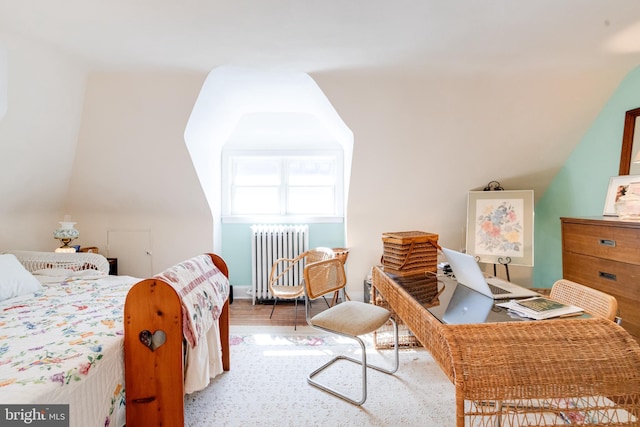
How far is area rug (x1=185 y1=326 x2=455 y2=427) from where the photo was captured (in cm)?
189

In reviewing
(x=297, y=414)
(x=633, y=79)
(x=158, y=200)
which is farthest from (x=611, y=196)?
(x=158, y=200)

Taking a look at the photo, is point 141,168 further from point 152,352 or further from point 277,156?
point 152,352

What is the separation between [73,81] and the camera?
2.71m

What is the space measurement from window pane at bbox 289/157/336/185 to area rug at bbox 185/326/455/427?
2039 millimetres

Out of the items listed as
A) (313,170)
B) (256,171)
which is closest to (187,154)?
(256,171)

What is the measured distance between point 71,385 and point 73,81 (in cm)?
249

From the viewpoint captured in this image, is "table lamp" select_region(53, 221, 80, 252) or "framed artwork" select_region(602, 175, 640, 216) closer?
"framed artwork" select_region(602, 175, 640, 216)

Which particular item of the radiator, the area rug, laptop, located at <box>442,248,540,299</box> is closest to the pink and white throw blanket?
the area rug

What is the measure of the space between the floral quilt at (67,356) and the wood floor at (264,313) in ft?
4.99

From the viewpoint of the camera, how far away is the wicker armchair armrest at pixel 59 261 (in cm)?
282

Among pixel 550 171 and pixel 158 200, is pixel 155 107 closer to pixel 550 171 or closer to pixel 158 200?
pixel 158 200

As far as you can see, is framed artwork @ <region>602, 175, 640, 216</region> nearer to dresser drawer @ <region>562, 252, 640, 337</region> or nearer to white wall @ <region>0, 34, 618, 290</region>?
dresser drawer @ <region>562, 252, 640, 337</region>

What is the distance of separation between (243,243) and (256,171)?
0.91 m

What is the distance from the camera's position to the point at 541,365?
3.73 feet
